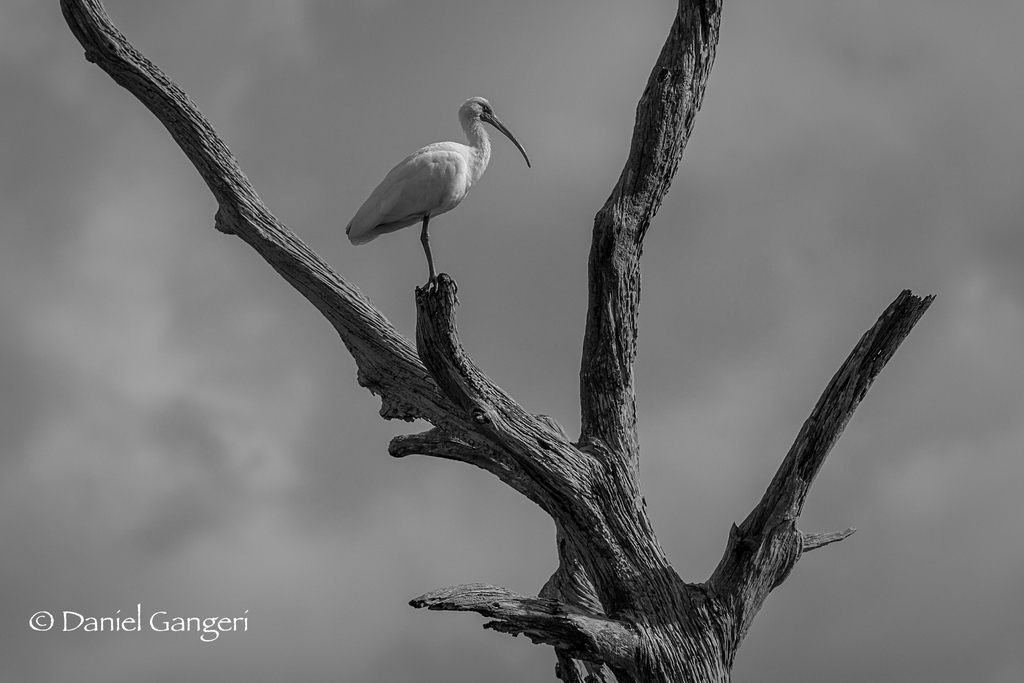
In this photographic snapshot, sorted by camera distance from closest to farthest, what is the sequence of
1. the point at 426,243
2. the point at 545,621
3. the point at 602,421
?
the point at 545,621 < the point at 602,421 < the point at 426,243

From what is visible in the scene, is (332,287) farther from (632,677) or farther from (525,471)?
(632,677)

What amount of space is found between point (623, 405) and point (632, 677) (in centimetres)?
185

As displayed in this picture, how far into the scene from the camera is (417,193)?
10805 millimetres

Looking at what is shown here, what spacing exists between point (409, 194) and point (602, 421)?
305 centimetres

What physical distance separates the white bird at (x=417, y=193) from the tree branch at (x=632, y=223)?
2.17m

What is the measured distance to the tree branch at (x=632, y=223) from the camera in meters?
8.80

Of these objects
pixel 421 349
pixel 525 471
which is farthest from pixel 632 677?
pixel 421 349

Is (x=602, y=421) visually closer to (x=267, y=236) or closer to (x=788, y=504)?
(x=788, y=504)

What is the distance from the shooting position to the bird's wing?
10.8 meters

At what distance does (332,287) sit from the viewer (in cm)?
887

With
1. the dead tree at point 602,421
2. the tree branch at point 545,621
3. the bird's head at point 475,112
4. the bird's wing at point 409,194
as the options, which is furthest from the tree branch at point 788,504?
Answer: the bird's head at point 475,112

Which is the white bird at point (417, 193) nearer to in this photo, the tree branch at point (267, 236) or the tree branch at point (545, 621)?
the tree branch at point (267, 236)

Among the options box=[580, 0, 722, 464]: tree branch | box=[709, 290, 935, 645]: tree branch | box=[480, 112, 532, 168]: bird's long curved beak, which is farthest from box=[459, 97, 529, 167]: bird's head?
box=[709, 290, 935, 645]: tree branch

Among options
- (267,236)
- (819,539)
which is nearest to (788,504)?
(819,539)
